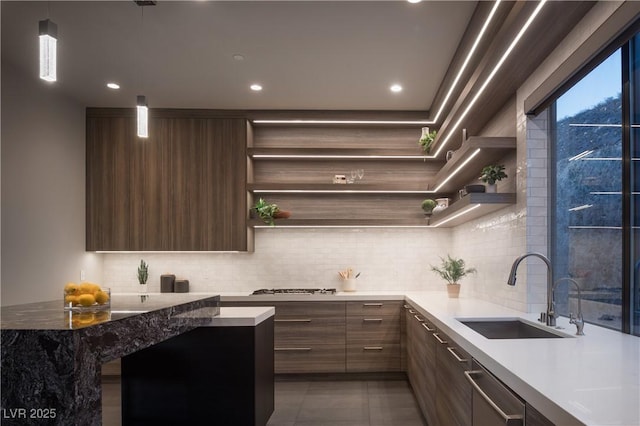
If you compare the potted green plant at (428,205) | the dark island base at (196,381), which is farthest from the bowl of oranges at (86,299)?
the potted green plant at (428,205)

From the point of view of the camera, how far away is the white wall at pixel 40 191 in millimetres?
3936

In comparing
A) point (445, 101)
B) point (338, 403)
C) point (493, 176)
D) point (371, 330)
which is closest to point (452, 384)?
point (493, 176)

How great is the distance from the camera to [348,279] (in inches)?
209

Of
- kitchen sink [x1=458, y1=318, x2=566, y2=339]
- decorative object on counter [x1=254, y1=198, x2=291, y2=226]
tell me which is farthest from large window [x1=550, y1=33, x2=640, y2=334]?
decorative object on counter [x1=254, y1=198, x2=291, y2=226]

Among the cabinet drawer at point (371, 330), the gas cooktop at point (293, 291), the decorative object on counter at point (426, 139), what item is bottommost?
the cabinet drawer at point (371, 330)

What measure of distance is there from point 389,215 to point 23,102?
380cm

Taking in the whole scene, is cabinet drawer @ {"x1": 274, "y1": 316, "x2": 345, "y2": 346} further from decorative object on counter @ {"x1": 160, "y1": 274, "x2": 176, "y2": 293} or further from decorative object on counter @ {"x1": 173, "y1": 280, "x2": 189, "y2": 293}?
decorative object on counter @ {"x1": 160, "y1": 274, "x2": 176, "y2": 293}

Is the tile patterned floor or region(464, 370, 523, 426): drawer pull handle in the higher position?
region(464, 370, 523, 426): drawer pull handle

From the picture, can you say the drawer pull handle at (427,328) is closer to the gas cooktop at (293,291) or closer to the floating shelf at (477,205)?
the floating shelf at (477,205)

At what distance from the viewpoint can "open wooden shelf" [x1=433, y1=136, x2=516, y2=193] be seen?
3309mm

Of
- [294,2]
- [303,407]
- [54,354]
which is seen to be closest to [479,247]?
[303,407]

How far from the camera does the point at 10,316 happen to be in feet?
6.71

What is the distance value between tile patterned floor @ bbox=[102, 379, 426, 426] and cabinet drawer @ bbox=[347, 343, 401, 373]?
160mm

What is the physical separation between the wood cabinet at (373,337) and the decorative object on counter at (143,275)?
235 cm
